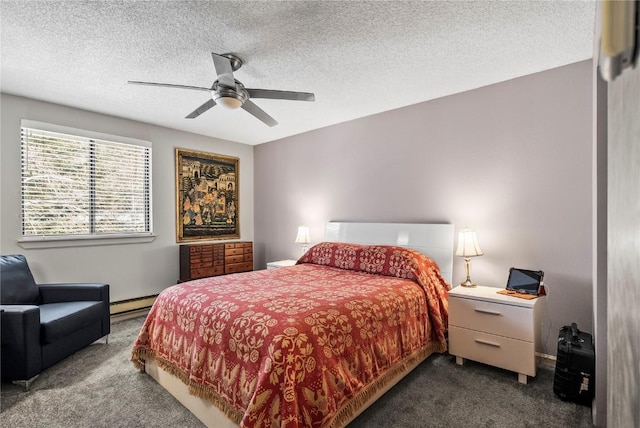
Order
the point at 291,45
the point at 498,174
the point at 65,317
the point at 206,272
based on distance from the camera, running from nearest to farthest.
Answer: the point at 291,45
the point at 65,317
the point at 498,174
the point at 206,272

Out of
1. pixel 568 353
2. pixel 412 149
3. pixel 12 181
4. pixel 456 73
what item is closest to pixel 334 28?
pixel 456 73

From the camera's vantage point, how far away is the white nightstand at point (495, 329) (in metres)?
2.37

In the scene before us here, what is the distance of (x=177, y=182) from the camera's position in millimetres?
4527

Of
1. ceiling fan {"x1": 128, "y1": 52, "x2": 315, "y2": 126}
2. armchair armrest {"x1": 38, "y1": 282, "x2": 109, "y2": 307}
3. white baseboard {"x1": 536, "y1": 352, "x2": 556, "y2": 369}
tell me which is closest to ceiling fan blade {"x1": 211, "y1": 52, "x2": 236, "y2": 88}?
ceiling fan {"x1": 128, "y1": 52, "x2": 315, "y2": 126}

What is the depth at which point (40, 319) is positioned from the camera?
253 centimetres

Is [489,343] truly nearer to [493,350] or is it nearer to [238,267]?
[493,350]

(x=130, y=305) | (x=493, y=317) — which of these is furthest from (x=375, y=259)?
(x=130, y=305)

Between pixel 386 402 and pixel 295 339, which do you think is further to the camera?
pixel 386 402

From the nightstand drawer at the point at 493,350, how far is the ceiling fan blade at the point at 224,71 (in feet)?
8.48

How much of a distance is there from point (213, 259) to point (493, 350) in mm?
3572

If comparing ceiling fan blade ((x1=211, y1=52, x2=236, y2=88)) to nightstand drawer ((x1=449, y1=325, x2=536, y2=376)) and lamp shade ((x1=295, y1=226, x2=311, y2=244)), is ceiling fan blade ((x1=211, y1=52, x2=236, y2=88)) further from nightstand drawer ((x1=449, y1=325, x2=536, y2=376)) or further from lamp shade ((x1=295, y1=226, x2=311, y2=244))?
nightstand drawer ((x1=449, y1=325, x2=536, y2=376))

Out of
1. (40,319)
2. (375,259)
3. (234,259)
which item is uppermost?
(375,259)

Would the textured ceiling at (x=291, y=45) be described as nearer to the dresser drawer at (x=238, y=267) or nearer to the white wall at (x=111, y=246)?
the white wall at (x=111, y=246)

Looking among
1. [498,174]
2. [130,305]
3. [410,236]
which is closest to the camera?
[498,174]
